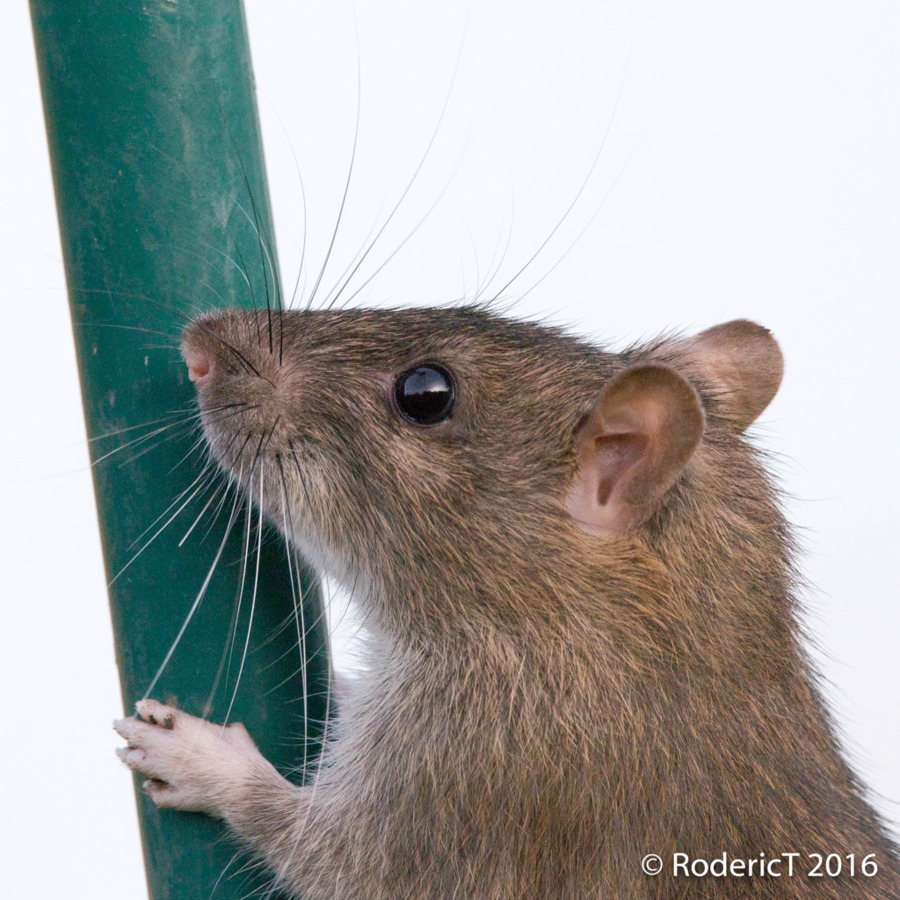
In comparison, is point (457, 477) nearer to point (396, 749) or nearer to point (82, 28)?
point (396, 749)

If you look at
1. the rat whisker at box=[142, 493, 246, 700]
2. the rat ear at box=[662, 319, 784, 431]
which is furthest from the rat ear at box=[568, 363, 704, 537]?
the rat whisker at box=[142, 493, 246, 700]

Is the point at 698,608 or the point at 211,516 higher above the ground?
the point at 211,516

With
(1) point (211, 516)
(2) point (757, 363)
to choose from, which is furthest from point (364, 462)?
(2) point (757, 363)

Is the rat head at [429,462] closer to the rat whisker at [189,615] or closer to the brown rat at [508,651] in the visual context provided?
the brown rat at [508,651]

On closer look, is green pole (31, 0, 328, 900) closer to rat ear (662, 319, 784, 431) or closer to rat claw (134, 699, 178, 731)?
rat claw (134, 699, 178, 731)

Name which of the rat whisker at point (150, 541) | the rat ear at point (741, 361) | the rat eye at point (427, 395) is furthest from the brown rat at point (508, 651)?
the rat ear at point (741, 361)

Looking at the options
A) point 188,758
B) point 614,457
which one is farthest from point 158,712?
point 614,457
